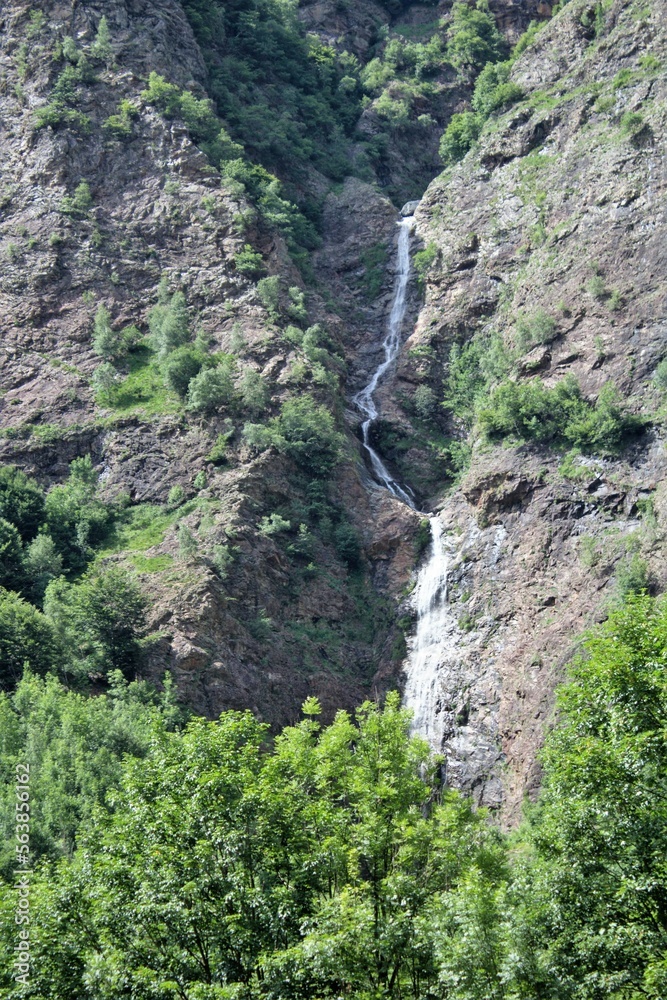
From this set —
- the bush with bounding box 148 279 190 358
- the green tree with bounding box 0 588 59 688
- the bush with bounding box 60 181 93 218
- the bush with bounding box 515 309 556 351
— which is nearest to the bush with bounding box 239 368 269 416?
the bush with bounding box 148 279 190 358

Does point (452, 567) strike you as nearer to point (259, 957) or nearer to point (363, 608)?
point (363, 608)

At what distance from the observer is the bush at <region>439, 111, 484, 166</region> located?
8131 centimetres

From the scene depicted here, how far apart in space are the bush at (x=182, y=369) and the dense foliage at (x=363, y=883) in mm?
37619

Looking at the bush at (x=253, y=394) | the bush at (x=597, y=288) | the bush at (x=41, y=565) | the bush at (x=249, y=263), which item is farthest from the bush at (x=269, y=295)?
the bush at (x=41, y=565)

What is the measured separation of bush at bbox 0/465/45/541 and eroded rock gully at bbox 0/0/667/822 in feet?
→ 9.84

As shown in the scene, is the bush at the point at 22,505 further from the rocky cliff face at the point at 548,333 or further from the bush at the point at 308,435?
the rocky cliff face at the point at 548,333

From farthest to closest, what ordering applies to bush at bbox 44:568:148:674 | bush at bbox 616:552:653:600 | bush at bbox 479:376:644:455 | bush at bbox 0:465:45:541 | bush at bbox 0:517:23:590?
bush at bbox 0:465:45:541 < bush at bbox 479:376:644:455 < bush at bbox 0:517:23:590 < bush at bbox 44:568:148:674 < bush at bbox 616:552:653:600

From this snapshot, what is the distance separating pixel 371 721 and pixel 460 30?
84113 mm

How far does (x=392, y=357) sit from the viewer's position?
72.3 meters

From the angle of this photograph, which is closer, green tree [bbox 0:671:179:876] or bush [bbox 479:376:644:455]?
green tree [bbox 0:671:179:876]

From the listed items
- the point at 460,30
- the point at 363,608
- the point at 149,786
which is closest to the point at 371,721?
the point at 149,786

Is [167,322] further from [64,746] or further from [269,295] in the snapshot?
[64,746]

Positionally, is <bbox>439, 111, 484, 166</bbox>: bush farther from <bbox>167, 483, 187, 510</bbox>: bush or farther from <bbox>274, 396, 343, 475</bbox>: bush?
<bbox>167, 483, 187, 510</bbox>: bush

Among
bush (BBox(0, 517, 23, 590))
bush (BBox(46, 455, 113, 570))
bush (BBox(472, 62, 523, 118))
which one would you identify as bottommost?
bush (BBox(0, 517, 23, 590))
